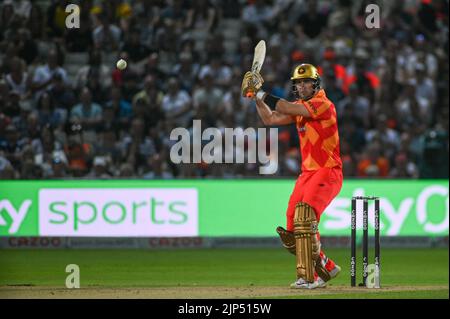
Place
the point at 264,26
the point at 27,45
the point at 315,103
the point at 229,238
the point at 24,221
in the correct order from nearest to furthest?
the point at 315,103
the point at 24,221
the point at 229,238
the point at 27,45
the point at 264,26

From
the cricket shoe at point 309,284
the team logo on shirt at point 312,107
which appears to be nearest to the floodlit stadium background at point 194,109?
the cricket shoe at point 309,284

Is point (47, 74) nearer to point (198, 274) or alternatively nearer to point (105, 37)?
point (105, 37)

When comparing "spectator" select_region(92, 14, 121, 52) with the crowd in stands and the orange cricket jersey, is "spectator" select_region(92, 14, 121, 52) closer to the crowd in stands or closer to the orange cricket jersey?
the crowd in stands

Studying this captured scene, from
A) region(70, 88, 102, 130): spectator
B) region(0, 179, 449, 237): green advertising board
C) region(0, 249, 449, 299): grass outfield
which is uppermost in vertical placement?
region(70, 88, 102, 130): spectator

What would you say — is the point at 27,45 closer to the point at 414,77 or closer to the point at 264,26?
the point at 264,26

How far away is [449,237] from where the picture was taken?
722 inches

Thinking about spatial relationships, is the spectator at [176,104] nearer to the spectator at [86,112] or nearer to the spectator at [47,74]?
the spectator at [86,112]

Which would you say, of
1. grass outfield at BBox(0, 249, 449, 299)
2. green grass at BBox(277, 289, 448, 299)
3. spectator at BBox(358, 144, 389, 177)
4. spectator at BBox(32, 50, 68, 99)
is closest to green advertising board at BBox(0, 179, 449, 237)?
grass outfield at BBox(0, 249, 449, 299)

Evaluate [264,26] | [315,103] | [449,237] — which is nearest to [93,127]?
[264,26]

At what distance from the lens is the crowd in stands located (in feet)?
60.8

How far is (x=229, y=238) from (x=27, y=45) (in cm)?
508

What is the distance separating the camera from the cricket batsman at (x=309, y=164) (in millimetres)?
11164

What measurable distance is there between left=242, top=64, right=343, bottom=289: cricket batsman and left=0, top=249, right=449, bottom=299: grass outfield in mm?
288

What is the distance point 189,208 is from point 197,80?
348 centimetres
